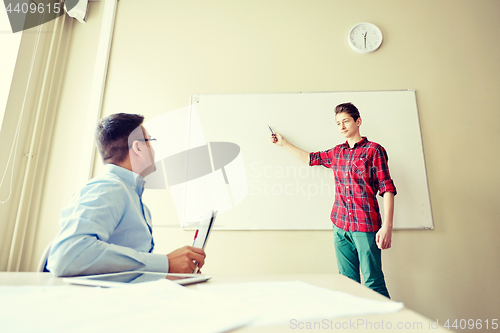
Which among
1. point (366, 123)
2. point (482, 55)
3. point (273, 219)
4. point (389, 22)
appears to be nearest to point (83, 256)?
point (273, 219)

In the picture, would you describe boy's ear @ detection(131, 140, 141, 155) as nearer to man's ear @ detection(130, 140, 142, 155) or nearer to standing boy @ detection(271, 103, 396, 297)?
man's ear @ detection(130, 140, 142, 155)

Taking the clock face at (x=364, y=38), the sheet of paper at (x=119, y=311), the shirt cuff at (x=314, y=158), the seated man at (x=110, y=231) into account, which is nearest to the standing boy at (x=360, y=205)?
the shirt cuff at (x=314, y=158)

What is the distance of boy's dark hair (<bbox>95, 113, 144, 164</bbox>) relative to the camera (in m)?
1.06

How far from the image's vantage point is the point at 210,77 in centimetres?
224

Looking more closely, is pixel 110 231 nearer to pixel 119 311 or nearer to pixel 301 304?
pixel 119 311

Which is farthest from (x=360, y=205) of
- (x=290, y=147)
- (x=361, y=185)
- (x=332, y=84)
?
(x=332, y=84)

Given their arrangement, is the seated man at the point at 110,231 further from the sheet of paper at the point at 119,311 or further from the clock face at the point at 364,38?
the clock face at the point at 364,38

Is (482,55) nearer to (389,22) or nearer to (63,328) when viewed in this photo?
(389,22)

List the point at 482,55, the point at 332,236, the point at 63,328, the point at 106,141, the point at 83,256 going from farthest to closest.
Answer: the point at 482,55
the point at 332,236
the point at 106,141
the point at 83,256
the point at 63,328

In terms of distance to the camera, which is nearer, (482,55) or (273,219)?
(273,219)

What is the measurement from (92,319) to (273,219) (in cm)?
169

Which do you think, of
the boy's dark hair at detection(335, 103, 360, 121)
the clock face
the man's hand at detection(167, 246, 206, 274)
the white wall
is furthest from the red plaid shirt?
the man's hand at detection(167, 246, 206, 274)

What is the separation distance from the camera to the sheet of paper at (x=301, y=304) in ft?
1.09

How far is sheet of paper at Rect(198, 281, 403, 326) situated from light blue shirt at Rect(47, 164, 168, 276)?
34cm
